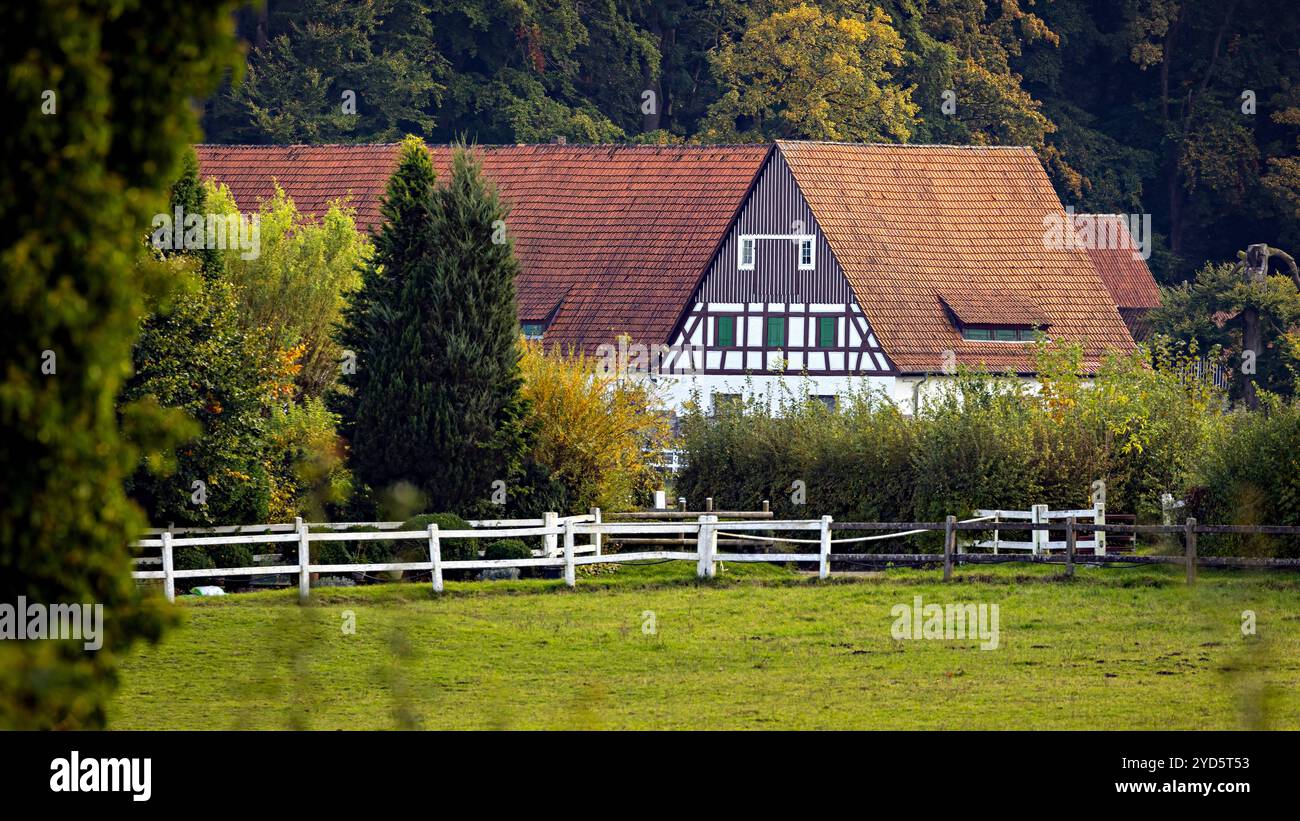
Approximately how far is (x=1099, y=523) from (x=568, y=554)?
8395 millimetres

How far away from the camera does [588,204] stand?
56.8 m

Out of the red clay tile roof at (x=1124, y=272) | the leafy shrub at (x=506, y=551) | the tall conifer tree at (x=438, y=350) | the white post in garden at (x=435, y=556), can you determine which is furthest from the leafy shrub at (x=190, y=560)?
the red clay tile roof at (x=1124, y=272)

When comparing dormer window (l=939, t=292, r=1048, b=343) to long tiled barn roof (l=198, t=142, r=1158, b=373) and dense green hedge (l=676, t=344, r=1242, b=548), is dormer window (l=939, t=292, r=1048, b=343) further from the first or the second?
dense green hedge (l=676, t=344, r=1242, b=548)

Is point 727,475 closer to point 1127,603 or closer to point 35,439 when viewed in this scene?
point 1127,603

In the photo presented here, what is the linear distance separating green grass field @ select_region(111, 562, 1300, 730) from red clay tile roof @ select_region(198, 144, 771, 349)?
25095 mm

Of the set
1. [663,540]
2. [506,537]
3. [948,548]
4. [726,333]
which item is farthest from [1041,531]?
[726,333]

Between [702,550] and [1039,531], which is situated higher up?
[1039,531]

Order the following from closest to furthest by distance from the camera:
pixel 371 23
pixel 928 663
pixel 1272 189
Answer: pixel 928 663, pixel 371 23, pixel 1272 189

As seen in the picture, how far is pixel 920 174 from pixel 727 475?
2382 cm

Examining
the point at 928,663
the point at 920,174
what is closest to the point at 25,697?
the point at 928,663

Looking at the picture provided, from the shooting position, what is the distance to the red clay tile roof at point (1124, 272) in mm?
70500

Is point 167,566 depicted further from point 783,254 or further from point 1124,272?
point 1124,272

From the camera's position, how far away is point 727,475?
116 ft

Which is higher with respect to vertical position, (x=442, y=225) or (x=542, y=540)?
(x=442, y=225)
